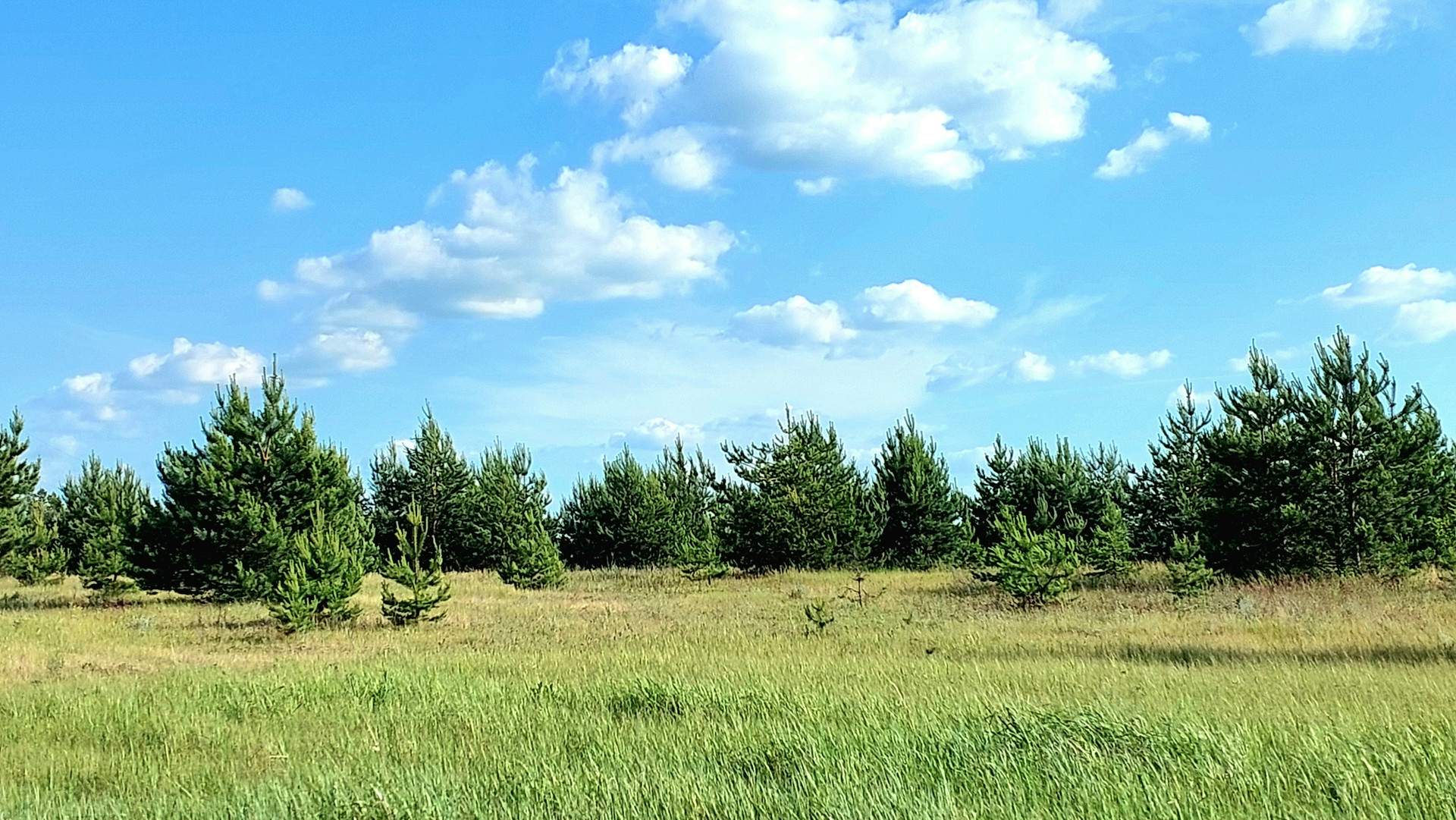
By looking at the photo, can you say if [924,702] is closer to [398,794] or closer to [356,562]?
[398,794]

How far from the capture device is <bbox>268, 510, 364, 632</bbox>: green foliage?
776 inches

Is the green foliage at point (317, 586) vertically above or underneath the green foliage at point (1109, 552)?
above

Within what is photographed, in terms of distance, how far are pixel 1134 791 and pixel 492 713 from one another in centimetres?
598

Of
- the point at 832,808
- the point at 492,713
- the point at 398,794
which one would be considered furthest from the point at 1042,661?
the point at 398,794

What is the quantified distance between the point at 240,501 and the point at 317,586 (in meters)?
7.88

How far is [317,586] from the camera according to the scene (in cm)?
2055

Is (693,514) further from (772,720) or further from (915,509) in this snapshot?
Answer: (772,720)

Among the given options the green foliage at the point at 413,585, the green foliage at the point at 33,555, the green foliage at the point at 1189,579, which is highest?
the green foliage at the point at 33,555

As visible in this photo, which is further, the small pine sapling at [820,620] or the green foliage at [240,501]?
the green foliage at [240,501]

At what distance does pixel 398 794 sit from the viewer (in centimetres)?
604

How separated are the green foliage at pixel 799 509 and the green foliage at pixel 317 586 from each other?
18.6 metres

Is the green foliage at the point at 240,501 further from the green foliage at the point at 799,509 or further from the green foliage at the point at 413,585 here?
the green foliage at the point at 799,509

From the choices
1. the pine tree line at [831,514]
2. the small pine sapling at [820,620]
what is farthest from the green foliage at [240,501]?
the small pine sapling at [820,620]

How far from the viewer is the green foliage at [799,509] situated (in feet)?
124
